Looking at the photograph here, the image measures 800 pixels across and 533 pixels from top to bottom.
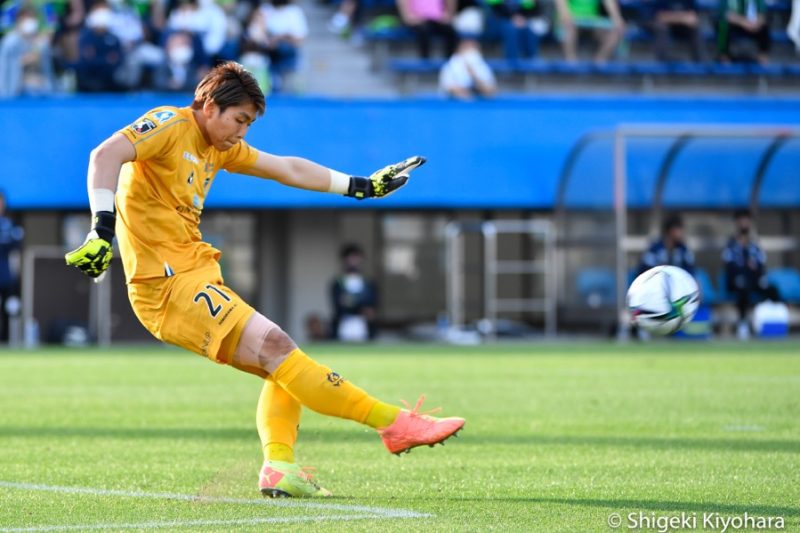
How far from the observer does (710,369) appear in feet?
48.0

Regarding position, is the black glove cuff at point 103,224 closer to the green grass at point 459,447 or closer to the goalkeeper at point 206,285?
the goalkeeper at point 206,285

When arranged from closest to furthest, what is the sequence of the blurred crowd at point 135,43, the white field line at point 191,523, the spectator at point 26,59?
the white field line at point 191,523, the spectator at point 26,59, the blurred crowd at point 135,43

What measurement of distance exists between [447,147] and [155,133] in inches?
703

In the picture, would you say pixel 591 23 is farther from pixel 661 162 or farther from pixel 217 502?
pixel 217 502

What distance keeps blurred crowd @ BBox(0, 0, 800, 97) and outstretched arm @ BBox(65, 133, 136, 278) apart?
1719 cm

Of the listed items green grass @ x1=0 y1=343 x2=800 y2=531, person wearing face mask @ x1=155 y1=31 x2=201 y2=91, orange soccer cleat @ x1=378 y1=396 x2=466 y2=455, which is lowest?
green grass @ x1=0 y1=343 x2=800 y2=531

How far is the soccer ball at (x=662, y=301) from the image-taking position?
714 cm

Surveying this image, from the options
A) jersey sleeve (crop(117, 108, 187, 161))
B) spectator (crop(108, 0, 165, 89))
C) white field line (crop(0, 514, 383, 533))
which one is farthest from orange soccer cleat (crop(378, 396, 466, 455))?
spectator (crop(108, 0, 165, 89))

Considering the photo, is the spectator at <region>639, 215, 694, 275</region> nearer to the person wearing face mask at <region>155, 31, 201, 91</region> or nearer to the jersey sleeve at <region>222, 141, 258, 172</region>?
the person wearing face mask at <region>155, 31, 201, 91</region>

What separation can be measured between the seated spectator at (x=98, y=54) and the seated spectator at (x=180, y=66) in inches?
28.2

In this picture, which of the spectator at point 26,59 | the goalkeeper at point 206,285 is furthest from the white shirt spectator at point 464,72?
the goalkeeper at point 206,285

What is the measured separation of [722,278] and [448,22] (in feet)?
21.3

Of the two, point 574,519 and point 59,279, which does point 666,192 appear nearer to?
point 59,279

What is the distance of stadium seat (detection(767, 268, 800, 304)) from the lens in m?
23.7
